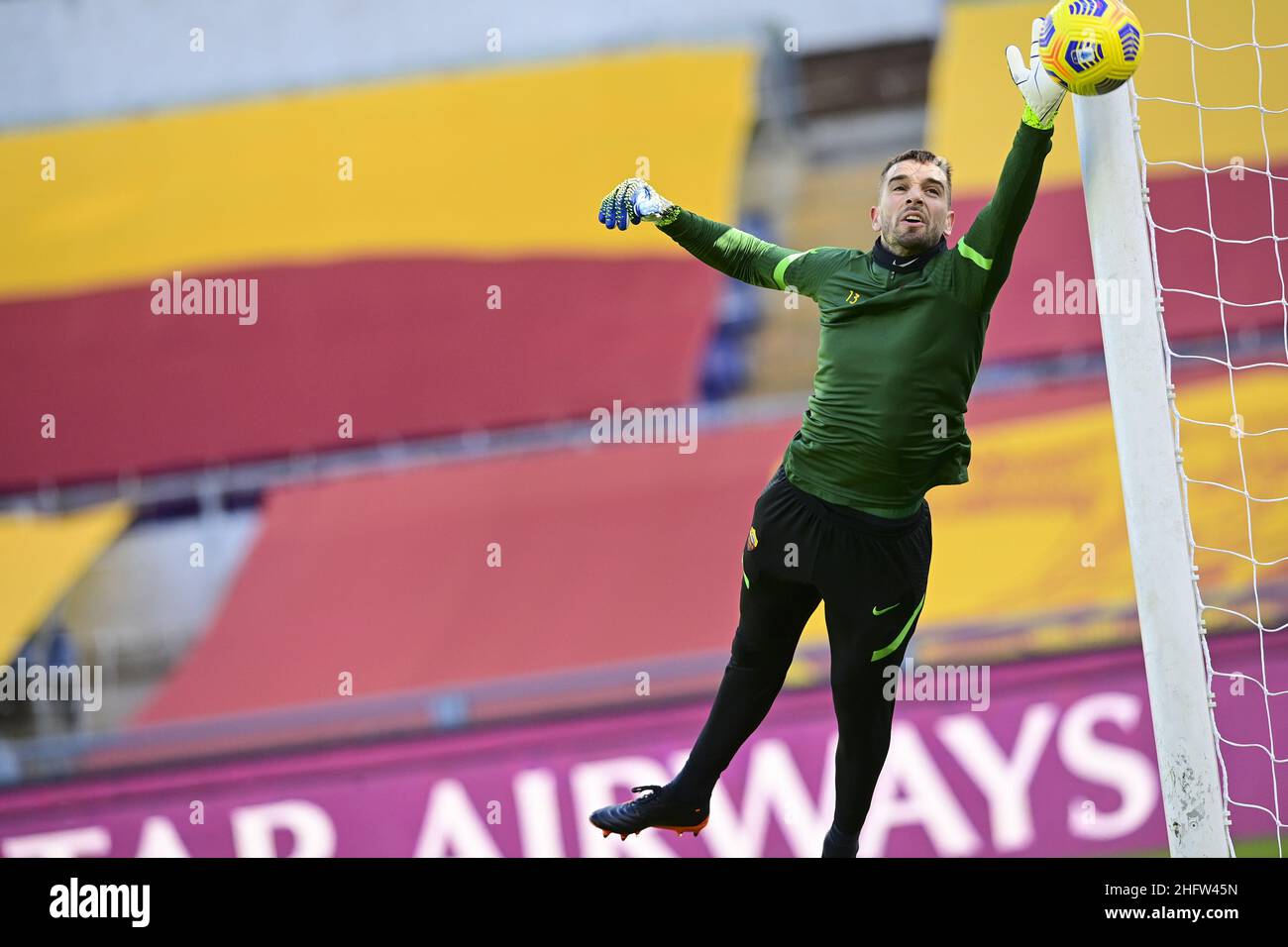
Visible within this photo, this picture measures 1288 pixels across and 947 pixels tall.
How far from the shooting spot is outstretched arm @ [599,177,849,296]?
9.55 ft

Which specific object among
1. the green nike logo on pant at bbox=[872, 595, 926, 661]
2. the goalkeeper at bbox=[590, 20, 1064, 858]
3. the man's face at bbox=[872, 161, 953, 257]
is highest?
the man's face at bbox=[872, 161, 953, 257]

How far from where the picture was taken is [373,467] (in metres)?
6.61

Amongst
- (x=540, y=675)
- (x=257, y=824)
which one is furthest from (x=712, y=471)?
(x=257, y=824)

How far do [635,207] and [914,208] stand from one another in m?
0.60

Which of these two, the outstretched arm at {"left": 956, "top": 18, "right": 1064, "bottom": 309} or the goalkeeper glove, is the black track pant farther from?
the goalkeeper glove

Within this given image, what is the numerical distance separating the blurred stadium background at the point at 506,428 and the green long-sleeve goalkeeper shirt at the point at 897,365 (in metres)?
3.08

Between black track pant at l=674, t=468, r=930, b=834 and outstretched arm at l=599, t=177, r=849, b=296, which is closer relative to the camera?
black track pant at l=674, t=468, r=930, b=834

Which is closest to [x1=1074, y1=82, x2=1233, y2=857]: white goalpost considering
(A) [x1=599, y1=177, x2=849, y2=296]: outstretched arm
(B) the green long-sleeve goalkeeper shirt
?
(B) the green long-sleeve goalkeeper shirt

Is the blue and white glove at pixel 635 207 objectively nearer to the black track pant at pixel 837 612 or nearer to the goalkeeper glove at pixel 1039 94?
the black track pant at pixel 837 612

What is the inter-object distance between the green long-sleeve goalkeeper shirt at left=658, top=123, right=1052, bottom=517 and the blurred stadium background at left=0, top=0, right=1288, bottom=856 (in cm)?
308

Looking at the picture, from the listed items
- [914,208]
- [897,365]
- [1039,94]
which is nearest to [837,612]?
[897,365]

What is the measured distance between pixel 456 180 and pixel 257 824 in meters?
3.23

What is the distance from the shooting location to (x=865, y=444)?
9.02 ft

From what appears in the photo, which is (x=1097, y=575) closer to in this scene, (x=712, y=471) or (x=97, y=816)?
(x=712, y=471)
